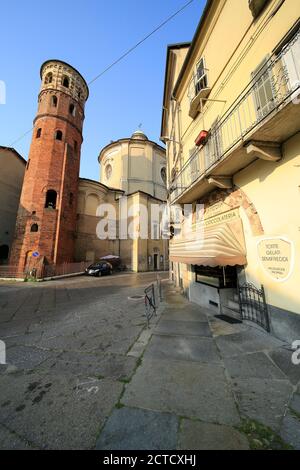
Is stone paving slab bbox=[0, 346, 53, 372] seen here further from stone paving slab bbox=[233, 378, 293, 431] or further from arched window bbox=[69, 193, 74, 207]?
arched window bbox=[69, 193, 74, 207]

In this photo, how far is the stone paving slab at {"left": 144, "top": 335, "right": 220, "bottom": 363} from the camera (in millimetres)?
3904

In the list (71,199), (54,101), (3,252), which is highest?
(54,101)

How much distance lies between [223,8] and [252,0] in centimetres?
262

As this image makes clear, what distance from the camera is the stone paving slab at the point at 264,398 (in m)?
2.37

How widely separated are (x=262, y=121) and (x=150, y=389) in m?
5.55

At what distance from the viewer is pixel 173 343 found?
4.58m

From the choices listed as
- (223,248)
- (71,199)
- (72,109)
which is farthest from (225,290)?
(72,109)

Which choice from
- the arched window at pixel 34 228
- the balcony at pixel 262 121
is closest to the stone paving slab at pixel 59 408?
the balcony at pixel 262 121

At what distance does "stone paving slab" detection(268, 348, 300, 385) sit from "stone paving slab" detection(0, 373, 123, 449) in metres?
2.80

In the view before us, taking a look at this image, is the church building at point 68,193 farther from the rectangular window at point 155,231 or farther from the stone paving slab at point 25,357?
the stone paving slab at point 25,357

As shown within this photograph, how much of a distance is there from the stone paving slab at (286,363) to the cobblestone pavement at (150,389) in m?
0.02

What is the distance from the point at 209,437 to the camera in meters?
Result: 2.11

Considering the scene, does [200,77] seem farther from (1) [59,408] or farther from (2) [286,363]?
(1) [59,408]

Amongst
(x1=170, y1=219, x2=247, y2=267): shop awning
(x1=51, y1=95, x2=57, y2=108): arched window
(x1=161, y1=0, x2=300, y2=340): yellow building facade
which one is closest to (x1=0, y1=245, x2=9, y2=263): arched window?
(x1=51, y1=95, x2=57, y2=108): arched window
